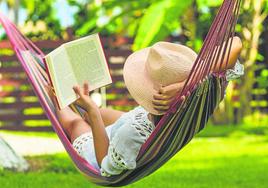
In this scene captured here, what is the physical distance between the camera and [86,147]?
3.06 m

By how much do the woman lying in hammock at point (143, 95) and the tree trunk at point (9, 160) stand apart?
1.91 m

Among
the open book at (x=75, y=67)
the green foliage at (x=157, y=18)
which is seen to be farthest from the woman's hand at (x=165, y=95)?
the green foliage at (x=157, y=18)

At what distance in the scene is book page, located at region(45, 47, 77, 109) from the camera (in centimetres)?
286

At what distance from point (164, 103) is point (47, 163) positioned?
2.74 m

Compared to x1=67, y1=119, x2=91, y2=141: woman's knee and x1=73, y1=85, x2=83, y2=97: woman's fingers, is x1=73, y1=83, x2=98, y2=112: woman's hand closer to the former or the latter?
x1=73, y1=85, x2=83, y2=97: woman's fingers

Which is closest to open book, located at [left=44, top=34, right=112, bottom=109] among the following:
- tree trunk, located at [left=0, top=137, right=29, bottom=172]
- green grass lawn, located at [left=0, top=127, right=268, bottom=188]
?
green grass lawn, located at [left=0, top=127, right=268, bottom=188]

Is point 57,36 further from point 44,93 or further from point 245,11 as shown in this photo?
point 44,93

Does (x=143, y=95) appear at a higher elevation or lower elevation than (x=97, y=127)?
higher

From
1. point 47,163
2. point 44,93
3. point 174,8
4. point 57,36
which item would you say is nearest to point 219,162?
point 47,163

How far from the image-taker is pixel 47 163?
522cm

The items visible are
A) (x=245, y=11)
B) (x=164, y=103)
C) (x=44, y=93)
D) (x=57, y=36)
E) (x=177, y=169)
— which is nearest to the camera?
(x=164, y=103)

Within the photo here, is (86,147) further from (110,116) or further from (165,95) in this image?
(165,95)

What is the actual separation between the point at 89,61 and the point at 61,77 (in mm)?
155

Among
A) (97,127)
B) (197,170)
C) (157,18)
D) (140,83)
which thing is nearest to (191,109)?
(140,83)
